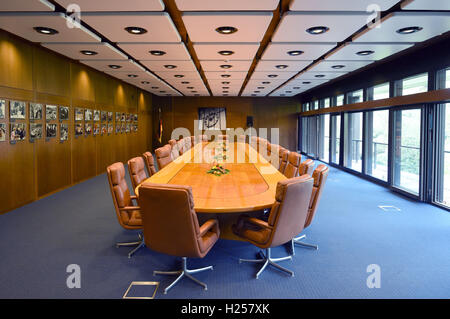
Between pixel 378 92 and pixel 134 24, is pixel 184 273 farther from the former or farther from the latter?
pixel 378 92

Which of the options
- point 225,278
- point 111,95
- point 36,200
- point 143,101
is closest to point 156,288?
point 225,278

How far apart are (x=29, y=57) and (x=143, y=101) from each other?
8152mm

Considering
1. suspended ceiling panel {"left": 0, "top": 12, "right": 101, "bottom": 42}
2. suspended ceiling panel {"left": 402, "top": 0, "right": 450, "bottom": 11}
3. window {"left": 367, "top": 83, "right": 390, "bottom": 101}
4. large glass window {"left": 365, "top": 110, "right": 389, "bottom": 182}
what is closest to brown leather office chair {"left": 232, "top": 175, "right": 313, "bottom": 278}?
suspended ceiling panel {"left": 402, "top": 0, "right": 450, "bottom": 11}

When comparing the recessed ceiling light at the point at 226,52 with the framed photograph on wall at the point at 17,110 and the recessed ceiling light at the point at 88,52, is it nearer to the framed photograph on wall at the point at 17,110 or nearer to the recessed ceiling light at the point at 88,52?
the recessed ceiling light at the point at 88,52

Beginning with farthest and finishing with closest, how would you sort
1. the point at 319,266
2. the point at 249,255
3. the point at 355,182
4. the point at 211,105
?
the point at 211,105, the point at 355,182, the point at 249,255, the point at 319,266

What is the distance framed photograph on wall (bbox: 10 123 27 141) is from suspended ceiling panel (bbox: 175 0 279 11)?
3886 millimetres

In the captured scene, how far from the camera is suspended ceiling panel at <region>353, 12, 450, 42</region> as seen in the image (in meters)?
3.91

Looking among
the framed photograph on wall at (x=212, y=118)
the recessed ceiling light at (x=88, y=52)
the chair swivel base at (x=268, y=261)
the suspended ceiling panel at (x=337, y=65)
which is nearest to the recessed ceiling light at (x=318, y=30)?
the suspended ceiling panel at (x=337, y=65)

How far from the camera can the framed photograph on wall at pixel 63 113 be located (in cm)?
686
